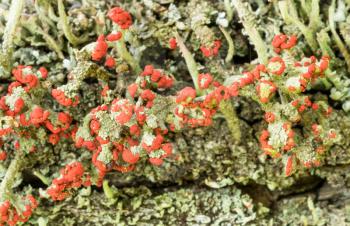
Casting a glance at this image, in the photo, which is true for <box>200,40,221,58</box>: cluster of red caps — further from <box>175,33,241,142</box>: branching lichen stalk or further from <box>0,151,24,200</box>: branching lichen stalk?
<box>0,151,24,200</box>: branching lichen stalk

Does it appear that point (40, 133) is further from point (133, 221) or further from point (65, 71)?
point (133, 221)

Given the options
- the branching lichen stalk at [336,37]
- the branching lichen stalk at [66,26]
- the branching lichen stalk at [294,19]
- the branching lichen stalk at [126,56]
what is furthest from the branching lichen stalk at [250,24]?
the branching lichen stalk at [66,26]

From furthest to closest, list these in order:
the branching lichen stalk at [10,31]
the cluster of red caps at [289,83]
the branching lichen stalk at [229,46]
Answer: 1. the branching lichen stalk at [229,46]
2. the branching lichen stalk at [10,31]
3. the cluster of red caps at [289,83]

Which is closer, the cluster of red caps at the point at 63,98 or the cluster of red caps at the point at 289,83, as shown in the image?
the cluster of red caps at the point at 289,83

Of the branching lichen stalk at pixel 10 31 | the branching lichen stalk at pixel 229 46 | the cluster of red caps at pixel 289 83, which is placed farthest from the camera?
the branching lichen stalk at pixel 229 46

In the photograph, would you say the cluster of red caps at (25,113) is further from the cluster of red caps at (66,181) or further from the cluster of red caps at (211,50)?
the cluster of red caps at (211,50)

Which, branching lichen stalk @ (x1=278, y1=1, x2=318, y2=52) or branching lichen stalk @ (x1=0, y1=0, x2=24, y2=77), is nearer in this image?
branching lichen stalk @ (x1=0, y1=0, x2=24, y2=77)

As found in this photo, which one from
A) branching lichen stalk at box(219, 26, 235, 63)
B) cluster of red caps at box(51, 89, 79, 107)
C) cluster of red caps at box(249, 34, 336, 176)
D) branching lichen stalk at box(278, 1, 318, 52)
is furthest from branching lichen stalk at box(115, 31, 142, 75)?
branching lichen stalk at box(278, 1, 318, 52)
